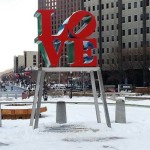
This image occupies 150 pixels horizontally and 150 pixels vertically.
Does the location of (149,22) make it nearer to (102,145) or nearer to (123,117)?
(123,117)

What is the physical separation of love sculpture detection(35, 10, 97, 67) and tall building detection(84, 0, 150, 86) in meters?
63.7

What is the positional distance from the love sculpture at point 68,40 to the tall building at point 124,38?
6366 cm

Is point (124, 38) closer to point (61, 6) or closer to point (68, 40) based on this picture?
point (68, 40)

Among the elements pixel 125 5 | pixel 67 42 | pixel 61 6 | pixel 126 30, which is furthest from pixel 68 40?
pixel 61 6

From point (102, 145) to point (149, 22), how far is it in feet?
238

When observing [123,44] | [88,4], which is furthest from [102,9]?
[123,44]

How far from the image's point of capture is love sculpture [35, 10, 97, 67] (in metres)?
17.2

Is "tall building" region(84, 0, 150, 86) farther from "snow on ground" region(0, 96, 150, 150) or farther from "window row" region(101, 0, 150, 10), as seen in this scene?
"snow on ground" region(0, 96, 150, 150)

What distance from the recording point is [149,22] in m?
82.8

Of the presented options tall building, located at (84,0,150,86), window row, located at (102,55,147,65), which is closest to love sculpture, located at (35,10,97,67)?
tall building, located at (84,0,150,86)

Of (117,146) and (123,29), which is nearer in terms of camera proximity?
(117,146)

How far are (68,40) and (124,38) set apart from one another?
71.1 m

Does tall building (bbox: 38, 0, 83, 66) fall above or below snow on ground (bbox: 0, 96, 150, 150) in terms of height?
above

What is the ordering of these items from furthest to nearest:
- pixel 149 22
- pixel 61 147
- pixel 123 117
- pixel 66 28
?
1. pixel 149 22
2. pixel 123 117
3. pixel 66 28
4. pixel 61 147
